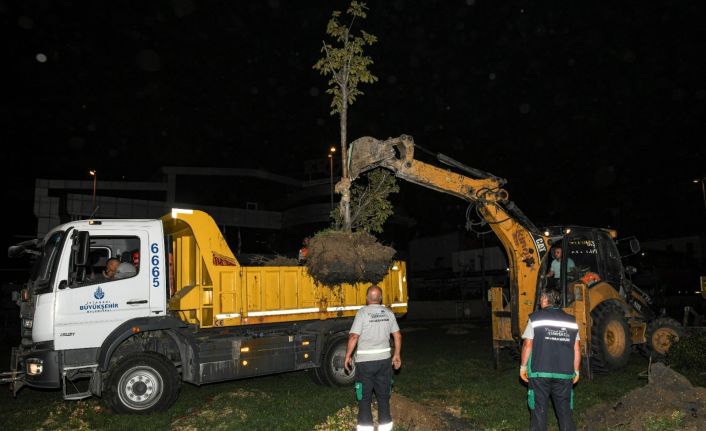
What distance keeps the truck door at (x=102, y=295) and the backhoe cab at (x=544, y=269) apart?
13.1ft

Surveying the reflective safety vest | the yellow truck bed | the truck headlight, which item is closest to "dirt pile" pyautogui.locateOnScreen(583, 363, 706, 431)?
the reflective safety vest

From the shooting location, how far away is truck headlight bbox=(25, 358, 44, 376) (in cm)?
768

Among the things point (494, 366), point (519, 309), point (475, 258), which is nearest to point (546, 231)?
point (519, 309)

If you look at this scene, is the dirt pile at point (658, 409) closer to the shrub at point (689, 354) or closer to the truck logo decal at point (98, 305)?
the shrub at point (689, 354)

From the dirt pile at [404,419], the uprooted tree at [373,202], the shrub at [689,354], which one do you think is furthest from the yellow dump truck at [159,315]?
the shrub at [689,354]

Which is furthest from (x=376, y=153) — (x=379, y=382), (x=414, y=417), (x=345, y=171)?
(x=414, y=417)

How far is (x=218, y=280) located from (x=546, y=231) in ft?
22.0

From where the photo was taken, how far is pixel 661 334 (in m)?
12.1

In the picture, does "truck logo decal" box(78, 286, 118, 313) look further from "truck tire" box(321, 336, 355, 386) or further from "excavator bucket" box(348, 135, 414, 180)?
"excavator bucket" box(348, 135, 414, 180)

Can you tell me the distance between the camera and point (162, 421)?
25.2ft

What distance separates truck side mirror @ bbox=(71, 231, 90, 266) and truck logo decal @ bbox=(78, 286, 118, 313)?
64 cm

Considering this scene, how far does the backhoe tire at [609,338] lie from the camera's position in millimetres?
10414

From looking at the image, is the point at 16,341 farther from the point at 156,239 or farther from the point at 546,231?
the point at 546,231

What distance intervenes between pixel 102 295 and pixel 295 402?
3484mm
